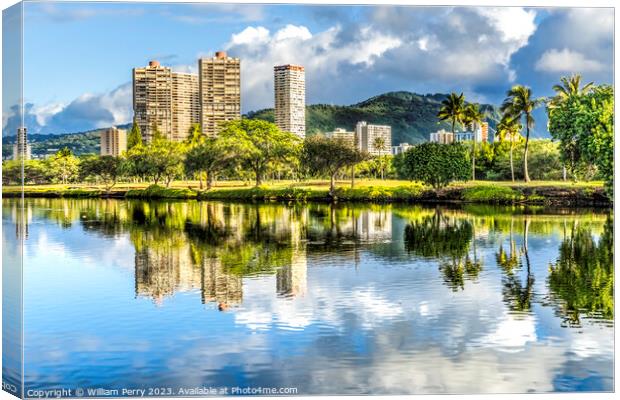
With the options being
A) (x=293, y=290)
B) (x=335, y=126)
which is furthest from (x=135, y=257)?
(x=335, y=126)

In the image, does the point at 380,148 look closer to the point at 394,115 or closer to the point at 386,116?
the point at 394,115

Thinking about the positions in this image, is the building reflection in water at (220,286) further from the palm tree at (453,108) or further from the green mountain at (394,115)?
the palm tree at (453,108)

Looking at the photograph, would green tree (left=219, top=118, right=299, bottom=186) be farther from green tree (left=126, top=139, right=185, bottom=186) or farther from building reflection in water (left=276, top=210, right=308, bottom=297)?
building reflection in water (left=276, top=210, right=308, bottom=297)

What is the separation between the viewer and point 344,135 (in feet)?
140

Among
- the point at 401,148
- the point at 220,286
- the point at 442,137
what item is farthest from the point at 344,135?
the point at 220,286

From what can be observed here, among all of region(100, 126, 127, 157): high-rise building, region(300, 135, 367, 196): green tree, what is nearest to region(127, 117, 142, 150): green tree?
region(100, 126, 127, 157): high-rise building

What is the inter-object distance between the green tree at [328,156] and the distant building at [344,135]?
25 cm

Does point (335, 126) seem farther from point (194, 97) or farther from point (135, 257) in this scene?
point (135, 257)

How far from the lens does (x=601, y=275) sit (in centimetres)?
1606

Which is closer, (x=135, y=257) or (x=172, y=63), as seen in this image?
(x=135, y=257)

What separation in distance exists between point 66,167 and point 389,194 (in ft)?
52.7

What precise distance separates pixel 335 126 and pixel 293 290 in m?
26.5

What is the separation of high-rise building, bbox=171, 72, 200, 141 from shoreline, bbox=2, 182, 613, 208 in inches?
365

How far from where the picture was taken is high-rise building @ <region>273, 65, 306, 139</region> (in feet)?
101
